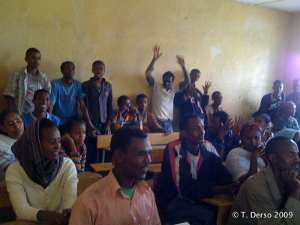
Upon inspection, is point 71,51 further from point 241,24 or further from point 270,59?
point 270,59

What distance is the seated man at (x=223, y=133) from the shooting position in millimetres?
3488

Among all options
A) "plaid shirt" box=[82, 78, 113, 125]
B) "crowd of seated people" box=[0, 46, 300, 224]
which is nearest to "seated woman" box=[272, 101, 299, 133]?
"crowd of seated people" box=[0, 46, 300, 224]

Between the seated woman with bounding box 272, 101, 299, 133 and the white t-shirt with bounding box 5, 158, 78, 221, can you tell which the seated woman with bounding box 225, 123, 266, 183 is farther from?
the seated woman with bounding box 272, 101, 299, 133

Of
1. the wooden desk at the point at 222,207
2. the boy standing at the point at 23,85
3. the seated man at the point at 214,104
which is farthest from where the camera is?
the seated man at the point at 214,104

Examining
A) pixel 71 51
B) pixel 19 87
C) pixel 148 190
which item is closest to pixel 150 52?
pixel 71 51

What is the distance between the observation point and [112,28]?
15.6 ft

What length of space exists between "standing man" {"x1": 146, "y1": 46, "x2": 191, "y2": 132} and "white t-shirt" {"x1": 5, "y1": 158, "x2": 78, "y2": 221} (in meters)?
3.30

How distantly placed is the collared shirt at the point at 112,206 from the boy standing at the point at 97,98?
2.86m

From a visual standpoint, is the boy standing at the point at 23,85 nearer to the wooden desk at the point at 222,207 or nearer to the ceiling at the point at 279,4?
the wooden desk at the point at 222,207

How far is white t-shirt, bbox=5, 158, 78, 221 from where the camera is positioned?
1607 mm

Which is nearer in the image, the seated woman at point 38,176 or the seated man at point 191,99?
the seated woman at point 38,176

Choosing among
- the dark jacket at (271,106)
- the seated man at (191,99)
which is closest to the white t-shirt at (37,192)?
the seated man at (191,99)

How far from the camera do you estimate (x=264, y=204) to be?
1735mm

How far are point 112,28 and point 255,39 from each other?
371cm
